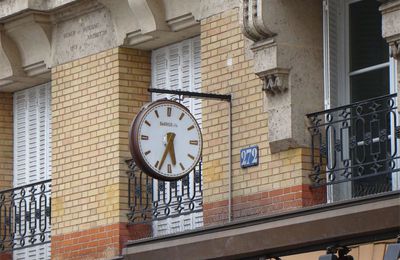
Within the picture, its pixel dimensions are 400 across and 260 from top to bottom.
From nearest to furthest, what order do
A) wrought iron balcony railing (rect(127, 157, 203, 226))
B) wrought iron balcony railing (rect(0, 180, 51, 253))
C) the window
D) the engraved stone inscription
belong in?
the window → wrought iron balcony railing (rect(127, 157, 203, 226)) → the engraved stone inscription → wrought iron balcony railing (rect(0, 180, 51, 253))

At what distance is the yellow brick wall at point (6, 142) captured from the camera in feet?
79.3

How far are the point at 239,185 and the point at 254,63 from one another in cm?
136

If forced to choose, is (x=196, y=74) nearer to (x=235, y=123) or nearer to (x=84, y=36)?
(x=235, y=123)

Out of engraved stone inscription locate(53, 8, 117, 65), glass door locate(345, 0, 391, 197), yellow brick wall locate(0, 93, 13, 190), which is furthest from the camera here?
yellow brick wall locate(0, 93, 13, 190)

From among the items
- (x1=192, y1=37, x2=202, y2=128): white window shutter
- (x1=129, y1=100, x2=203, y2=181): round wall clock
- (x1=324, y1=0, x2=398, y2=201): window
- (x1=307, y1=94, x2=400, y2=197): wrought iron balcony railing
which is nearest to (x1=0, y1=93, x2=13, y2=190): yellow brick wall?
(x1=192, y1=37, x2=202, y2=128): white window shutter

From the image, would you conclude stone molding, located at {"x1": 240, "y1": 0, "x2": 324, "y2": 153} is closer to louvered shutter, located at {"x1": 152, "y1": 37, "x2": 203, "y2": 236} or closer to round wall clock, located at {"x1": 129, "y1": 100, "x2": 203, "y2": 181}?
round wall clock, located at {"x1": 129, "y1": 100, "x2": 203, "y2": 181}

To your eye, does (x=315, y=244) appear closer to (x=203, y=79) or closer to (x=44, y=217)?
(x=203, y=79)

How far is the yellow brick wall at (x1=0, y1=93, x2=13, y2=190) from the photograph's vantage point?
79.3 feet

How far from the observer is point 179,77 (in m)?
21.8

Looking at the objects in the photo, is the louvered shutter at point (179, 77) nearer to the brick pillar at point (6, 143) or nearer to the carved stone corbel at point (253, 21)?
the carved stone corbel at point (253, 21)

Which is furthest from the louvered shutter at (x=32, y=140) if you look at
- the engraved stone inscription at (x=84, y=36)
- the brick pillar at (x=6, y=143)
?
the engraved stone inscription at (x=84, y=36)

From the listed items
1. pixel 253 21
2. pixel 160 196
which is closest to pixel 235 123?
pixel 253 21

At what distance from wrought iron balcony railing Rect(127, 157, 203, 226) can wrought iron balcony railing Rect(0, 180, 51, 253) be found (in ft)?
5.70

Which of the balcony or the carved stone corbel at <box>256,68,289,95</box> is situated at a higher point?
the carved stone corbel at <box>256,68,289,95</box>
